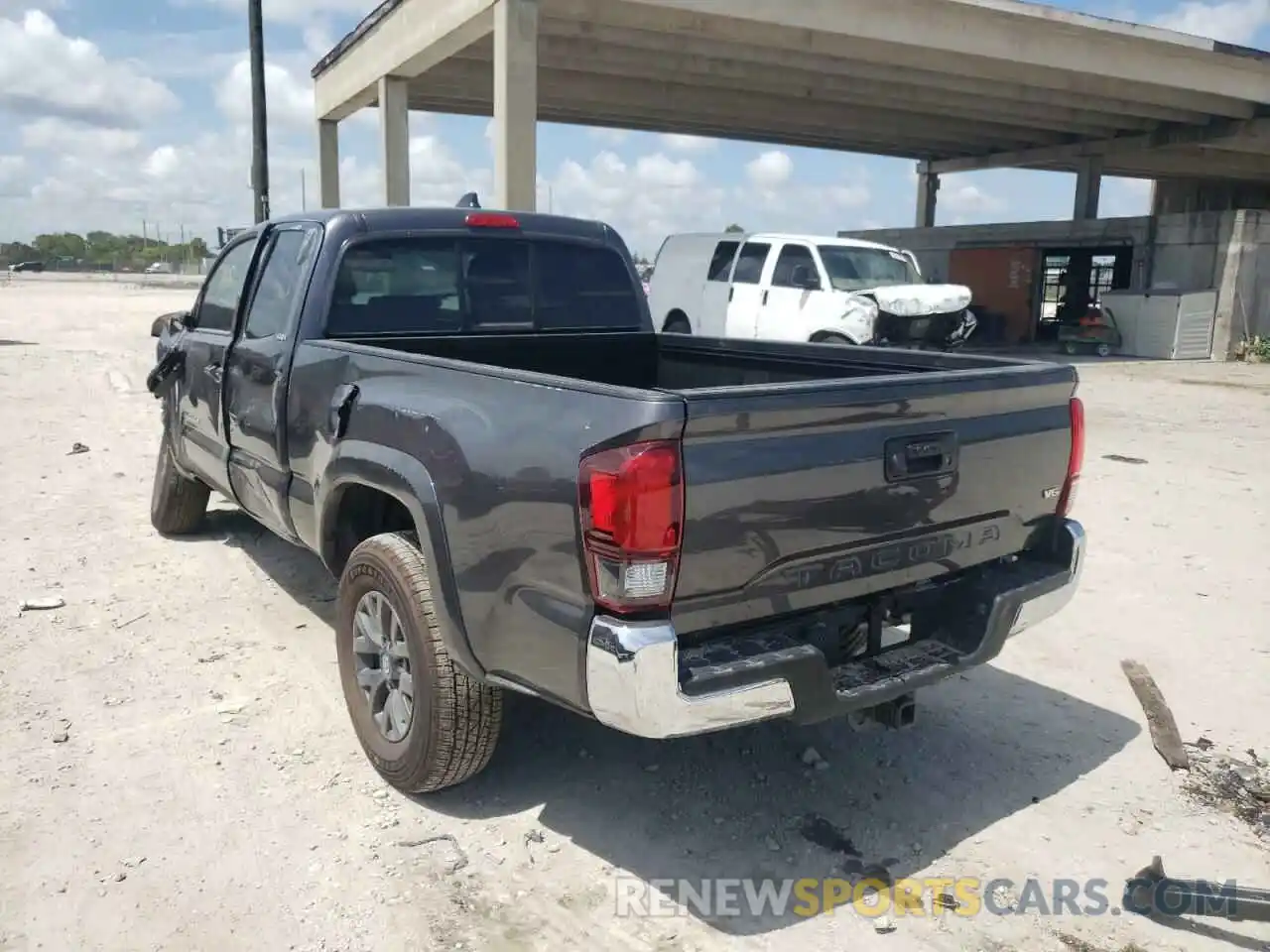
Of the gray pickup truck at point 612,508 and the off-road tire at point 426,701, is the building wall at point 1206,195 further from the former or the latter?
the off-road tire at point 426,701

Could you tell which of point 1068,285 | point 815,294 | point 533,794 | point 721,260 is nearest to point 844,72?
point 721,260

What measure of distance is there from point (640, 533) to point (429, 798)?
1494 millimetres

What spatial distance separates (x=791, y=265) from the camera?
1441cm

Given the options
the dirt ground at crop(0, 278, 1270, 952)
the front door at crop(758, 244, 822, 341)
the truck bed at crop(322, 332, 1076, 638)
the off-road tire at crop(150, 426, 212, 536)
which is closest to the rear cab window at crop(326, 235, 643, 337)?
the truck bed at crop(322, 332, 1076, 638)

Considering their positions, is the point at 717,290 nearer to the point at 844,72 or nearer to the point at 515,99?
the point at 515,99

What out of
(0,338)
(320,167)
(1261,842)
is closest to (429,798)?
(1261,842)

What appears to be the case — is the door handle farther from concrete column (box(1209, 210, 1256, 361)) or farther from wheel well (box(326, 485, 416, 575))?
concrete column (box(1209, 210, 1256, 361))

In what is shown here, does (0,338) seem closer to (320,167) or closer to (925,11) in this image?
(320,167)

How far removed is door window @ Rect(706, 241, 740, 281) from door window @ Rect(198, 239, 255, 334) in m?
10.6

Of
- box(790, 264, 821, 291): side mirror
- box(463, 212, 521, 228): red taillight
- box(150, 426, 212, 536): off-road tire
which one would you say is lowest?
box(150, 426, 212, 536): off-road tire

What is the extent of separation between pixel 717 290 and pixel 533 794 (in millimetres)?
12549

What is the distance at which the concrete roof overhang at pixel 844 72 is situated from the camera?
15070mm

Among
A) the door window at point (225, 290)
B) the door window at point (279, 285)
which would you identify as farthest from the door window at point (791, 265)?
the door window at point (279, 285)

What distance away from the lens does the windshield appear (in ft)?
46.5
